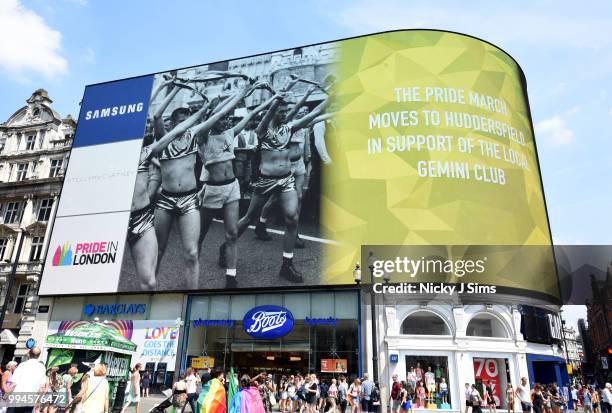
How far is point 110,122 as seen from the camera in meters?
40.8

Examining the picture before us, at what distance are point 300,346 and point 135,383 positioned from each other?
13301 millimetres

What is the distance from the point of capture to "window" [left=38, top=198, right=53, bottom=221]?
40.5m

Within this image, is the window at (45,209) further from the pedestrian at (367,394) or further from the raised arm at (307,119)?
the pedestrian at (367,394)

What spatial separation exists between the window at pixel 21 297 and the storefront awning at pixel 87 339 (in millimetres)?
24140

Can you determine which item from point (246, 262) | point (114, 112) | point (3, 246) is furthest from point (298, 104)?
point (3, 246)

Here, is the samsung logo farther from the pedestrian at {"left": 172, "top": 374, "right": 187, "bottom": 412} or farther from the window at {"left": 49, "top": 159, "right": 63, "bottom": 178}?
the pedestrian at {"left": 172, "top": 374, "right": 187, "bottom": 412}

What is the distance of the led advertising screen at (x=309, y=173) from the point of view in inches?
1206

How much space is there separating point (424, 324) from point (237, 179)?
16.0 metres

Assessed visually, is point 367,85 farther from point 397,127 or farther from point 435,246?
point 435,246

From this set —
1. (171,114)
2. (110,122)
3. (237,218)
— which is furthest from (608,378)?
(110,122)

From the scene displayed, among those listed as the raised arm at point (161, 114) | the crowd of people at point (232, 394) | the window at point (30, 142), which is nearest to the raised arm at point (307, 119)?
the raised arm at point (161, 114)

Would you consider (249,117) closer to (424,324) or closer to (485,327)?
(424,324)

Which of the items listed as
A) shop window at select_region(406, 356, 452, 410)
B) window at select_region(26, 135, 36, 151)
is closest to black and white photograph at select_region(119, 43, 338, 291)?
shop window at select_region(406, 356, 452, 410)

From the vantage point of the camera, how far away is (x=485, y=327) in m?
29.1
